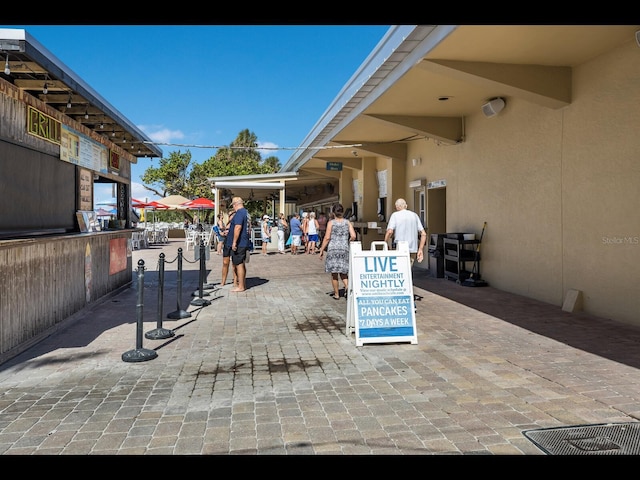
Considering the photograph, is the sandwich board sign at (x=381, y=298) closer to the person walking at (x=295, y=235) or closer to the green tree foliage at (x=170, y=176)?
the person walking at (x=295, y=235)

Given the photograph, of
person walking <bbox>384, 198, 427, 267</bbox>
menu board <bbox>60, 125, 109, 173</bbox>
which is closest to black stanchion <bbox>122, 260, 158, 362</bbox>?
menu board <bbox>60, 125, 109, 173</bbox>

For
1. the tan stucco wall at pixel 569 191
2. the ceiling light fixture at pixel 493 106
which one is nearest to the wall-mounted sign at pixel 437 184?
the tan stucco wall at pixel 569 191

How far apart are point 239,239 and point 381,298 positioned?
4.22m

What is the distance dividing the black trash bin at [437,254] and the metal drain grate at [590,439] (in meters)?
8.23

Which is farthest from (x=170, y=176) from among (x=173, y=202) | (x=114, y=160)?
(x=114, y=160)

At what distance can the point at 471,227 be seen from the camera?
11062 mm

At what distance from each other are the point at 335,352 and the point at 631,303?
4.01 metres

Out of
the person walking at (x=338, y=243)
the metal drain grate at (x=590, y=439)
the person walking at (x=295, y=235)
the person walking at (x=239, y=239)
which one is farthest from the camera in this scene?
the person walking at (x=295, y=235)

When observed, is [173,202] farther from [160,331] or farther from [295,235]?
[160,331]

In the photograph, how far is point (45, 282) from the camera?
6.15m

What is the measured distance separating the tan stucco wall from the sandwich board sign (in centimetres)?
297

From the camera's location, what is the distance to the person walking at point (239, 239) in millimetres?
9492

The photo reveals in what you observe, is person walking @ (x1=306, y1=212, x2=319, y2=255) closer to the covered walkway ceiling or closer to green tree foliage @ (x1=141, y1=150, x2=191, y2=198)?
the covered walkway ceiling
